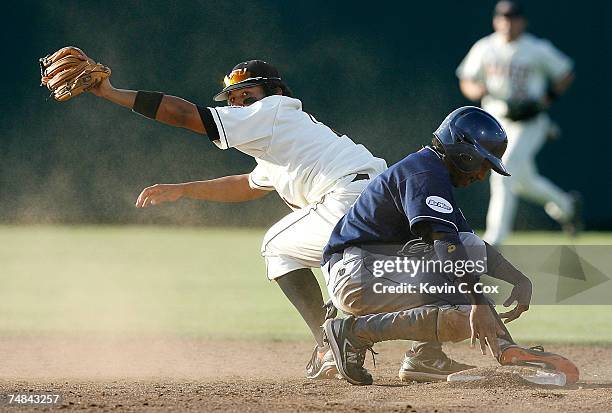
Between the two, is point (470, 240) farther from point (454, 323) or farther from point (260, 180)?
point (260, 180)

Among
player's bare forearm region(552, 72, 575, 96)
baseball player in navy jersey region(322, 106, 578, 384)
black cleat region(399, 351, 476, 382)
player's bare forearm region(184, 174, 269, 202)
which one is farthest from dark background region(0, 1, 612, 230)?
baseball player in navy jersey region(322, 106, 578, 384)

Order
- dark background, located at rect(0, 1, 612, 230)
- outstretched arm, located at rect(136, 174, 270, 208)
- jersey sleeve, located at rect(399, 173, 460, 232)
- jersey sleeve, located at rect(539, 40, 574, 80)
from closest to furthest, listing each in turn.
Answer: jersey sleeve, located at rect(399, 173, 460, 232) → outstretched arm, located at rect(136, 174, 270, 208) → jersey sleeve, located at rect(539, 40, 574, 80) → dark background, located at rect(0, 1, 612, 230)

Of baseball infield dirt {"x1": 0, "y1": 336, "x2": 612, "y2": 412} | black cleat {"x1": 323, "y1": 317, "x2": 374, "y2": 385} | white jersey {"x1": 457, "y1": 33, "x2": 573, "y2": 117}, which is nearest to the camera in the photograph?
baseball infield dirt {"x1": 0, "y1": 336, "x2": 612, "y2": 412}

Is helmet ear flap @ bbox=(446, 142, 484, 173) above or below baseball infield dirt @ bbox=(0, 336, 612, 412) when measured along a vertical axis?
above

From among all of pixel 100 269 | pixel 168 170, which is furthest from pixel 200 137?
pixel 100 269

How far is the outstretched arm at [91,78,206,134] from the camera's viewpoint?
4340 millimetres

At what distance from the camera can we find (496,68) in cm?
1023

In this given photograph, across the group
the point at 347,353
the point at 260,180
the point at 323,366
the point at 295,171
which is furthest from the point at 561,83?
the point at 347,353

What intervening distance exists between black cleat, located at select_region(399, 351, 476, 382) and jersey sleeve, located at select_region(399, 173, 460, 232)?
0.79 m

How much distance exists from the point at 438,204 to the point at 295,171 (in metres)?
1.04

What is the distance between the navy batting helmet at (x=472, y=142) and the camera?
4.19 m

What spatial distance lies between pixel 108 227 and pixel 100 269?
4.09m

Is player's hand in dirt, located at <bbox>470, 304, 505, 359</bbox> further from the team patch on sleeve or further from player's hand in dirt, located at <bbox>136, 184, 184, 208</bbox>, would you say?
player's hand in dirt, located at <bbox>136, 184, 184, 208</bbox>

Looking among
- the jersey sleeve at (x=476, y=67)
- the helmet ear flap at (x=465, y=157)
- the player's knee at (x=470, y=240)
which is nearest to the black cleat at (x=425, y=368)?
the player's knee at (x=470, y=240)
